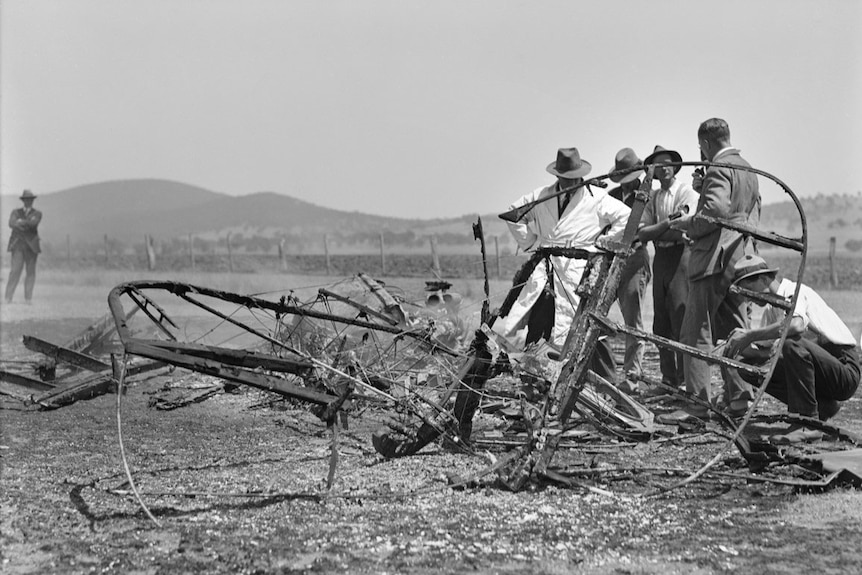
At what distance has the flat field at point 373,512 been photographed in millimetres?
4668

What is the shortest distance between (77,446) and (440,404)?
279 centimetres

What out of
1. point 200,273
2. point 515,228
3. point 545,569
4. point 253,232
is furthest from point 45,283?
point 253,232

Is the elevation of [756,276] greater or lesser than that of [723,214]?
lesser

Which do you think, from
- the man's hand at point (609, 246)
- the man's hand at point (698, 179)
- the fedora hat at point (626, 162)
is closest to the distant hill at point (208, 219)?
the fedora hat at point (626, 162)

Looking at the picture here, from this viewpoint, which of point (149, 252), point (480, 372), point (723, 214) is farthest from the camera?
point (149, 252)

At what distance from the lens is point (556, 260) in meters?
9.42

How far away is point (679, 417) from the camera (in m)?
7.84

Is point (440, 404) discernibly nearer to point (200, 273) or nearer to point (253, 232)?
point (200, 273)

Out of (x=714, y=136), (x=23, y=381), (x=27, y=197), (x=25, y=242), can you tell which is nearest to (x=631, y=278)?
(x=714, y=136)

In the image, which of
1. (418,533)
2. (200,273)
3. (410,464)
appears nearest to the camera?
(418,533)

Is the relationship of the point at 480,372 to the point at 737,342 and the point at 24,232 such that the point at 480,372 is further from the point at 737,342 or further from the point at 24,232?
the point at 24,232

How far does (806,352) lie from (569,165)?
301 cm

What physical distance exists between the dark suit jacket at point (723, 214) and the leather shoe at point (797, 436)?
144cm

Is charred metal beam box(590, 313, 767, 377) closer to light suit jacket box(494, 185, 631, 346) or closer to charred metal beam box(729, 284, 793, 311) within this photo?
charred metal beam box(729, 284, 793, 311)
